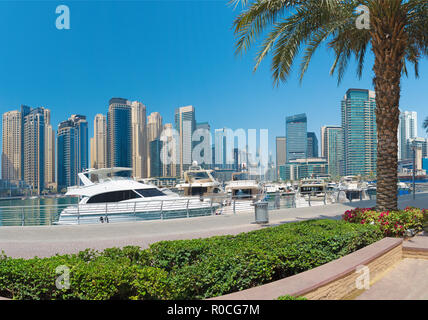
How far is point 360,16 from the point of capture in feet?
31.4

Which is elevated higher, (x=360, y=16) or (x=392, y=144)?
(x=360, y=16)

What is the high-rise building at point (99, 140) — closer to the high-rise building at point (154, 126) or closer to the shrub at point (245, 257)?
the high-rise building at point (154, 126)

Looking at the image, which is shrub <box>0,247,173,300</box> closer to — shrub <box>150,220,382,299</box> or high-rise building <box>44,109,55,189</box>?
shrub <box>150,220,382,299</box>

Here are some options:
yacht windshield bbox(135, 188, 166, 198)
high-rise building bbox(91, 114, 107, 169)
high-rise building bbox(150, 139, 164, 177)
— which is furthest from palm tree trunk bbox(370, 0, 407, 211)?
high-rise building bbox(91, 114, 107, 169)

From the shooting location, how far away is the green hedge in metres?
3.81

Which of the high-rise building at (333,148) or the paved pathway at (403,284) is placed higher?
the high-rise building at (333,148)

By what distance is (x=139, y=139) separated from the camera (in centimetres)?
13700

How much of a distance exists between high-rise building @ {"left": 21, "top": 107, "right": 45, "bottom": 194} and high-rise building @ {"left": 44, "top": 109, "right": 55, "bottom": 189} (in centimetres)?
140

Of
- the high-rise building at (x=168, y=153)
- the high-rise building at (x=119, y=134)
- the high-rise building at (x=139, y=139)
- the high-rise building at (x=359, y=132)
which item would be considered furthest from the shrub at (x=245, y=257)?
the high-rise building at (x=119, y=134)

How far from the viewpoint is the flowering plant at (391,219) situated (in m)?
8.27

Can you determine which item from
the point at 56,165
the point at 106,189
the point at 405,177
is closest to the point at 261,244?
the point at 106,189

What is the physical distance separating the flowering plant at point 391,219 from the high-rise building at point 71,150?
143400 millimetres
